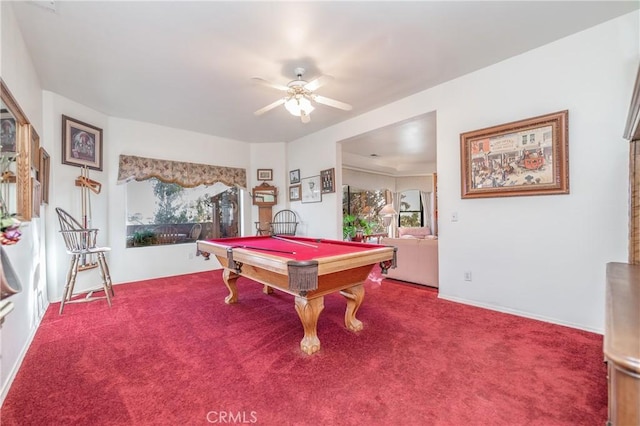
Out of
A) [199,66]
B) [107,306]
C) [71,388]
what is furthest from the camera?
[107,306]

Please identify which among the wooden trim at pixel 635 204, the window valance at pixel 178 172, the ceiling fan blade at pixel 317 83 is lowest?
the wooden trim at pixel 635 204

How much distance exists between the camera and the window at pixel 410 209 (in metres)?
9.98

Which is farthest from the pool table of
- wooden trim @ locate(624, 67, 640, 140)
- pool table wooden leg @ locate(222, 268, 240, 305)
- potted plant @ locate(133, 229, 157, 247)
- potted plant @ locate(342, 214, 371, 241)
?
potted plant @ locate(342, 214, 371, 241)

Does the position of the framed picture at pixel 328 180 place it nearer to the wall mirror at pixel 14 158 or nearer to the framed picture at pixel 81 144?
the framed picture at pixel 81 144

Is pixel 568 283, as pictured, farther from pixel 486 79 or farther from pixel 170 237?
pixel 170 237

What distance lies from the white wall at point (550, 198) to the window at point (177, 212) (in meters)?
4.18

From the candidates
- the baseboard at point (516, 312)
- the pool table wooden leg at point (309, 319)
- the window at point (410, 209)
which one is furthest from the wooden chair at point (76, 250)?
the window at point (410, 209)

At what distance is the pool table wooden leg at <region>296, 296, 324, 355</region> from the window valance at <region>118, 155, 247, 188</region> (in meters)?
3.79

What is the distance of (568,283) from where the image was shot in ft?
8.03

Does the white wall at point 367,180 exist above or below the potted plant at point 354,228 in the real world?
above

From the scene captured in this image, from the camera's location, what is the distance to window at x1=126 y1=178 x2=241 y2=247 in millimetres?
4613

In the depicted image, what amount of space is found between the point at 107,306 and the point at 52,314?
0.47 meters

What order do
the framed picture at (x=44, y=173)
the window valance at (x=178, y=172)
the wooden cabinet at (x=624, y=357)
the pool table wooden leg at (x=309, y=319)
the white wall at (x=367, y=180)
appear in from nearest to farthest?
the wooden cabinet at (x=624, y=357), the pool table wooden leg at (x=309, y=319), the framed picture at (x=44, y=173), the window valance at (x=178, y=172), the white wall at (x=367, y=180)

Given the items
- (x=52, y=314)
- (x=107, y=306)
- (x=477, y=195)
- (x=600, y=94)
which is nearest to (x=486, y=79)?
(x=600, y=94)
